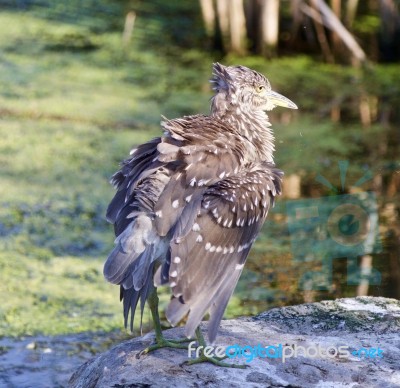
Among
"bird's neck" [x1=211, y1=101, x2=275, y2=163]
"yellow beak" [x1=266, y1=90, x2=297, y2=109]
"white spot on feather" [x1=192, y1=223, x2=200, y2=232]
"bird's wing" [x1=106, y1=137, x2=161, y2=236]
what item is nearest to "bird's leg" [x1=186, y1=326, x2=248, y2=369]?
"white spot on feather" [x1=192, y1=223, x2=200, y2=232]

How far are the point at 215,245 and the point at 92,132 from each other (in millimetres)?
4375

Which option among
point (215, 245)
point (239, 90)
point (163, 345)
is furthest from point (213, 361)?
point (239, 90)

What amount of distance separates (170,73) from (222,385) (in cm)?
609

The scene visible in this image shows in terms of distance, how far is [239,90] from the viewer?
4551 millimetres

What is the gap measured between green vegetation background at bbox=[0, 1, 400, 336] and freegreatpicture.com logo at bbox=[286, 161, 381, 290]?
0.40 feet

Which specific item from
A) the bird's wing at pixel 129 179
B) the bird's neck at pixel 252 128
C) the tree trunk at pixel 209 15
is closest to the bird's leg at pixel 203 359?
the bird's wing at pixel 129 179

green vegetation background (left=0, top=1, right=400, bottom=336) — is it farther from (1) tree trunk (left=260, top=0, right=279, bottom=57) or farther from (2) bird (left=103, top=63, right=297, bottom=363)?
(2) bird (left=103, top=63, right=297, bottom=363)

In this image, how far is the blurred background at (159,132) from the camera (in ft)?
19.4

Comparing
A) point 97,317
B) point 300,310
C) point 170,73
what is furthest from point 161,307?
point 170,73

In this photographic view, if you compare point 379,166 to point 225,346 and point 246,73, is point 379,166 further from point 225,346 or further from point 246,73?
point 225,346

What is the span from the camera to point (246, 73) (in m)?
4.62

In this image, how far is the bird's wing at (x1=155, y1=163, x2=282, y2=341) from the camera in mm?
3703

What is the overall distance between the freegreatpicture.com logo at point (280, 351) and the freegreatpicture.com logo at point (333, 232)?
1.98m

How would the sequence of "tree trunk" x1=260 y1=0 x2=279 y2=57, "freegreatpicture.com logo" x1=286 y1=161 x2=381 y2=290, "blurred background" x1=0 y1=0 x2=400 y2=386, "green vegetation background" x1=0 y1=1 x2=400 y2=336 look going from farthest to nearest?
"tree trunk" x1=260 y1=0 x2=279 y2=57 < "freegreatpicture.com logo" x1=286 y1=161 x2=381 y2=290 < "blurred background" x1=0 y1=0 x2=400 y2=386 < "green vegetation background" x1=0 y1=1 x2=400 y2=336
